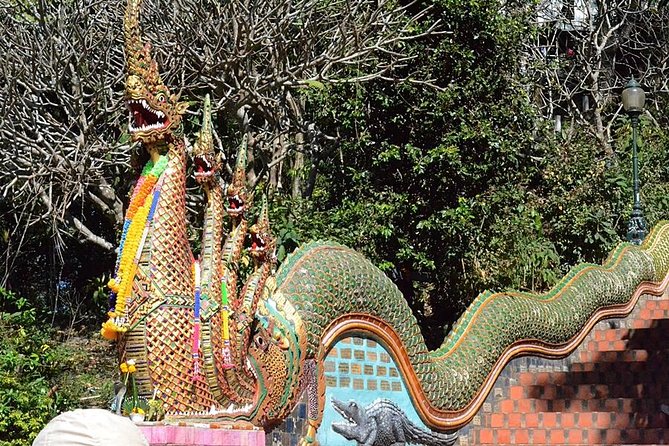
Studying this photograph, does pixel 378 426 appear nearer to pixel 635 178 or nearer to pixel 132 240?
pixel 132 240

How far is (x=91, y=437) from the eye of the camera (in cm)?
190

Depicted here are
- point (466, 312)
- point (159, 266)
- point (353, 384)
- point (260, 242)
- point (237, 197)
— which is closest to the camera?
point (159, 266)

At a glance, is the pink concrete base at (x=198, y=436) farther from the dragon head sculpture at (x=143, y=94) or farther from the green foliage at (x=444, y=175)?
the green foliage at (x=444, y=175)

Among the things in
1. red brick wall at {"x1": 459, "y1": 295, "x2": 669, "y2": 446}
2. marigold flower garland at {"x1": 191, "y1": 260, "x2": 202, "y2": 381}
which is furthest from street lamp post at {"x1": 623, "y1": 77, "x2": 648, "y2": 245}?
marigold flower garland at {"x1": 191, "y1": 260, "x2": 202, "y2": 381}

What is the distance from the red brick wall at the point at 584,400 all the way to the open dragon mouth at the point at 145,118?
368 centimetres

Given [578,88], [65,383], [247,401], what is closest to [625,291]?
[247,401]

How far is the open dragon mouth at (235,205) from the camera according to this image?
5777 millimetres

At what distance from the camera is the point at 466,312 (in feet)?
26.3

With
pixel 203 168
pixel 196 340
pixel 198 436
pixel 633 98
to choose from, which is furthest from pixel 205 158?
pixel 633 98

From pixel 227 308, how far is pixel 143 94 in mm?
1228

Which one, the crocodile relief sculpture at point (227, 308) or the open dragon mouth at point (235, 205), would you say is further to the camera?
the open dragon mouth at point (235, 205)

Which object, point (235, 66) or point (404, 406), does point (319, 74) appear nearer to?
point (235, 66)

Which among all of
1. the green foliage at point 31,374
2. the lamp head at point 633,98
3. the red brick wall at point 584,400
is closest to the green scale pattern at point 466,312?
the red brick wall at point 584,400

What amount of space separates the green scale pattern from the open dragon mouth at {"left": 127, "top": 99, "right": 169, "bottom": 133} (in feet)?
4.32
